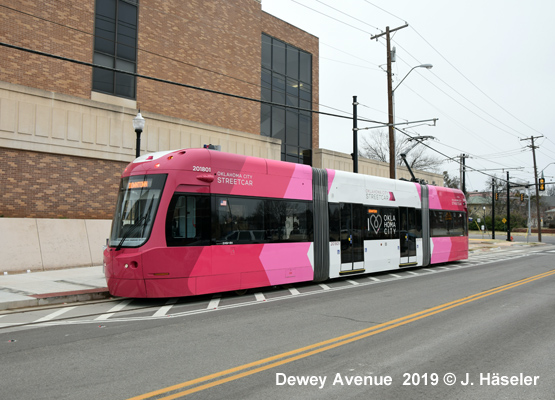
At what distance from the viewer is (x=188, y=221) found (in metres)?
9.61

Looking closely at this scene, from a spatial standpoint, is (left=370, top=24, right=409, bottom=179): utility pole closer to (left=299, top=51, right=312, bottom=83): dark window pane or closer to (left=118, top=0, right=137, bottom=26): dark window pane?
(left=299, top=51, right=312, bottom=83): dark window pane

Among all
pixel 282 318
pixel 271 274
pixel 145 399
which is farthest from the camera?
pixel 271 274

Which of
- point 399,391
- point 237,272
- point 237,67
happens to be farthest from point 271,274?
point 237,67

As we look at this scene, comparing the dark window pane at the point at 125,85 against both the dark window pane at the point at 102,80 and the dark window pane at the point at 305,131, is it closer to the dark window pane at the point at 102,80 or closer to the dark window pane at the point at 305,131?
the dark window pane at the point at 102,80

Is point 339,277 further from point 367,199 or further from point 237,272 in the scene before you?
point 237,272

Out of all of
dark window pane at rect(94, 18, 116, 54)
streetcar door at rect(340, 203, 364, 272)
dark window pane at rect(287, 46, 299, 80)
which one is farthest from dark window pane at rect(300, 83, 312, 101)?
streetcar door at rect(340, 203, 364, 272)

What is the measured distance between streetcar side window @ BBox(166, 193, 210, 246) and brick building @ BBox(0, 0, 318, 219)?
3511 millimetres

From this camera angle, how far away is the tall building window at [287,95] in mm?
27031

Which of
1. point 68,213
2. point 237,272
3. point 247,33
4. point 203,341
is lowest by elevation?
point 203,341

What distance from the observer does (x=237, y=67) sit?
976 inches

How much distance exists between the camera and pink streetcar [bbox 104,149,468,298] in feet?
30.5

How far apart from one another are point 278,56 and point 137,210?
2112 centimetres

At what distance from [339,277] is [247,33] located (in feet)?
56.7

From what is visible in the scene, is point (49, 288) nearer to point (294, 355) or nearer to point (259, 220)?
point (259, 220)
